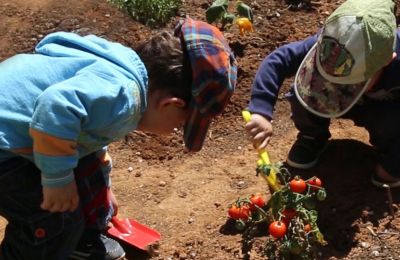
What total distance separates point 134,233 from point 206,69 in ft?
3.29

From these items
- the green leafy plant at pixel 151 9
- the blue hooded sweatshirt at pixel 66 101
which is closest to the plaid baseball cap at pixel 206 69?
the blue hooded sweatshirt at pixel 66 101

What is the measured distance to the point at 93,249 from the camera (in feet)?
8.69

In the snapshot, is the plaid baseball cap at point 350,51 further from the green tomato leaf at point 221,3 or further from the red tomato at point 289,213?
the green tomato leaf at point 221,3

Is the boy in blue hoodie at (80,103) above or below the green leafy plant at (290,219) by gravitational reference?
above

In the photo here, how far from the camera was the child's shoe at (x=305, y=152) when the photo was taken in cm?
310

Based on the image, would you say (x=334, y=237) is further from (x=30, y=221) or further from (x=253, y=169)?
(x=30, y=221)

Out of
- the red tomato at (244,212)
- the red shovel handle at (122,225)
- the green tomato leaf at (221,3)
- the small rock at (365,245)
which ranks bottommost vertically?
the red shovel handle at (122,225)

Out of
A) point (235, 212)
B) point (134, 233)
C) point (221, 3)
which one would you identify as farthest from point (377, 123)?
point (221, 3)

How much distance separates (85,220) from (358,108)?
1220mm

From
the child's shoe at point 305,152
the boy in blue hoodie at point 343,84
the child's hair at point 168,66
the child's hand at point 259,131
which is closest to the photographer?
the child's hair at point 168,66

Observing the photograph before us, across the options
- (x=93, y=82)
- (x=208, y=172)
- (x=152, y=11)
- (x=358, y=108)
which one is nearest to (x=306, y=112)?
(x=358, y=108)

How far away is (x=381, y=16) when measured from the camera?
257 cm

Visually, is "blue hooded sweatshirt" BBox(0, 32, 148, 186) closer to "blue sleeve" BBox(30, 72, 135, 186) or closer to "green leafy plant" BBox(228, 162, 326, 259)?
"blue sleeve" BBox(30, 72, 135, 186)

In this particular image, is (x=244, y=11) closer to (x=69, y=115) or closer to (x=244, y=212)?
(x=244, y=212)
